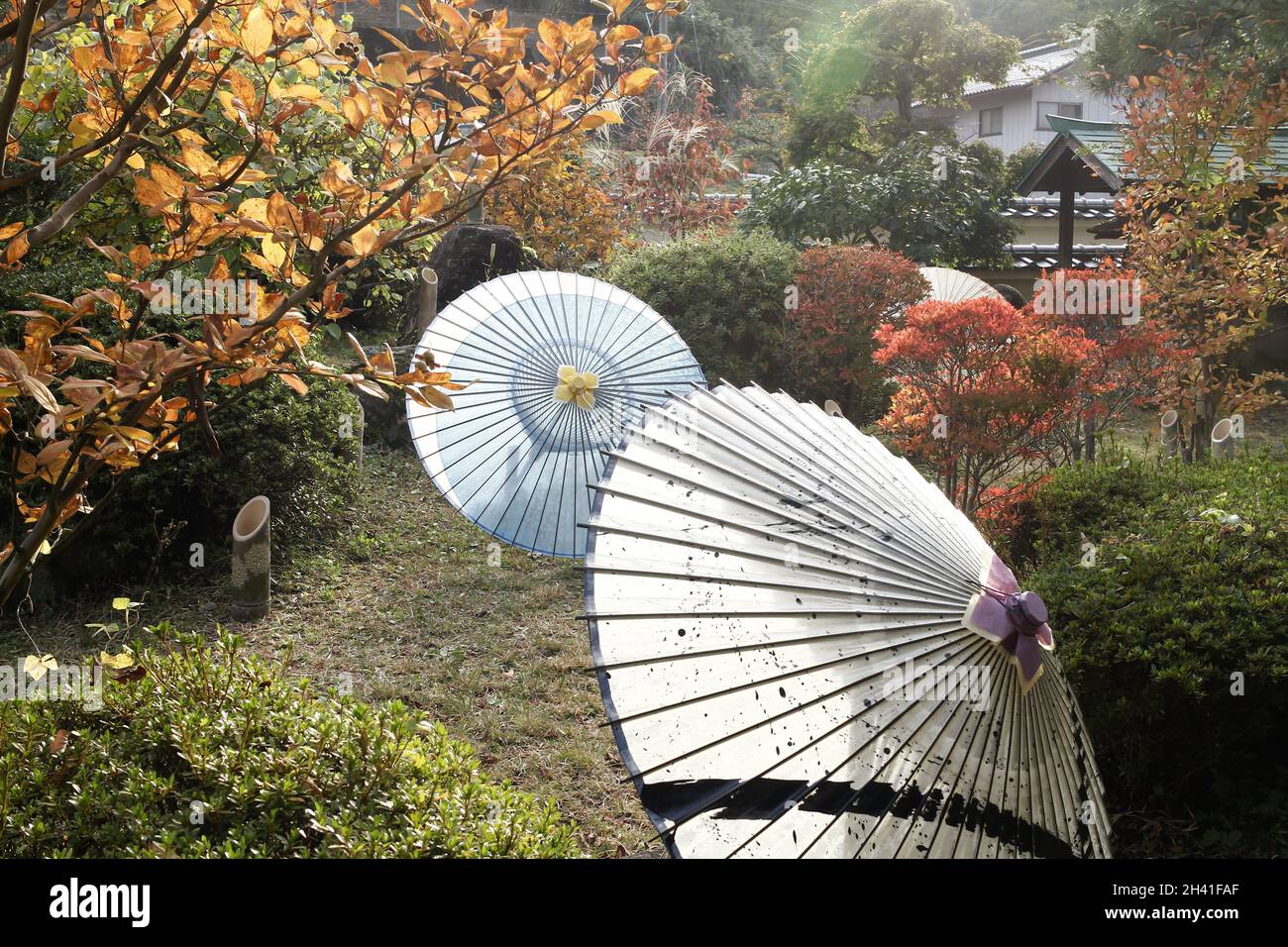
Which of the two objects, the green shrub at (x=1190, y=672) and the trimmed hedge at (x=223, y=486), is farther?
the trimmed hedge at (x=223, y=486)

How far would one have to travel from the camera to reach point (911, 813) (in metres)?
2.18

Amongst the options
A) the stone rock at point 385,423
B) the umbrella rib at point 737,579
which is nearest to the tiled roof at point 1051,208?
the stone rock at point 385,423

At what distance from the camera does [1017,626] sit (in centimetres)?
219

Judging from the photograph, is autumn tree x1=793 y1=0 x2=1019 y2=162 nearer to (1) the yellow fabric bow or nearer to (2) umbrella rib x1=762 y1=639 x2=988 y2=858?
(1) the yellow fabric bow

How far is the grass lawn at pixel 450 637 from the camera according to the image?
3.95 meters

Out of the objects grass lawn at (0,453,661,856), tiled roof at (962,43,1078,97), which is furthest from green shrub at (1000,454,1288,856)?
tiled roof at (962,43,1078,97)

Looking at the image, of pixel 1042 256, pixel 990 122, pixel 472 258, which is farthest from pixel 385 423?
pixel 990 122

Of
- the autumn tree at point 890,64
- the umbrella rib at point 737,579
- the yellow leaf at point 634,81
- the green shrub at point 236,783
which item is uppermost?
the autumn tree at point 890,64

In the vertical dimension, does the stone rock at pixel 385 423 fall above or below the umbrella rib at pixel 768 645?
above

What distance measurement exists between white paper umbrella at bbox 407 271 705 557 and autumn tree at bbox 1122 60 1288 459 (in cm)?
361

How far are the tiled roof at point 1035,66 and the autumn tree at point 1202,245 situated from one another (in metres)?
13.7

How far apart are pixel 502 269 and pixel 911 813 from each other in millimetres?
7738

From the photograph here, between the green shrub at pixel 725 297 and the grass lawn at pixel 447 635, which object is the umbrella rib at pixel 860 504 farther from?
the green shrub at pixel 725 297

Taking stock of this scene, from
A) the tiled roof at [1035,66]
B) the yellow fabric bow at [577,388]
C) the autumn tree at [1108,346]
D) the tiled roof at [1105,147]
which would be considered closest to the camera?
the yellow fabric bow at [577,388]
